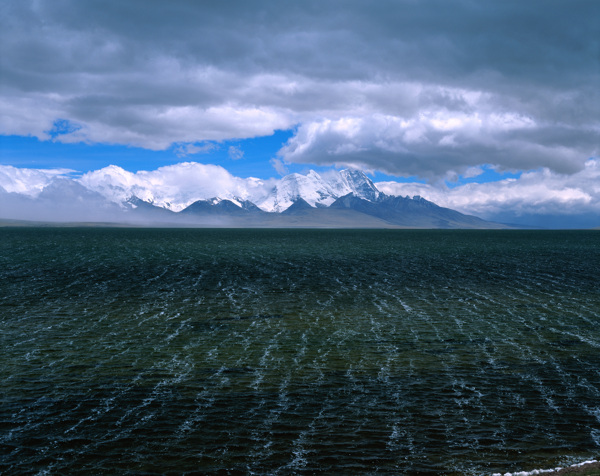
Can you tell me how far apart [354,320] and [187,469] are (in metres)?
28.3

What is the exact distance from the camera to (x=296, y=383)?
2778 centimetres

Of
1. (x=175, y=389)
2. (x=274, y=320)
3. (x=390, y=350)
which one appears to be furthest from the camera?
(x=274, y=320)

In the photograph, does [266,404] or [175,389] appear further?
[175,389]

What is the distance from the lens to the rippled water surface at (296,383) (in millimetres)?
19734

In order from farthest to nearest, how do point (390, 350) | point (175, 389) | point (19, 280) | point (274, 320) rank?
point (19, 280)
point (274, 320)
point (390, 350)
point (175, 389)

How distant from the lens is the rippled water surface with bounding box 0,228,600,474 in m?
19.7

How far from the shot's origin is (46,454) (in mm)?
19547

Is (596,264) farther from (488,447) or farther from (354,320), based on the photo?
(488,447)

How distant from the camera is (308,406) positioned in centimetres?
2441

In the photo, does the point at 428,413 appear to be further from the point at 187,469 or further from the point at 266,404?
the point at 187,469

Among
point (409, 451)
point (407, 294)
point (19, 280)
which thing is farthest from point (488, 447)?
point (19, 280)

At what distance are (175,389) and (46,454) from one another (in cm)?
780

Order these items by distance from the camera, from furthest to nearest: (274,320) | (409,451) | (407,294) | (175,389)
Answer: (407,294) → (274,320) → (175,389) → (409,451)

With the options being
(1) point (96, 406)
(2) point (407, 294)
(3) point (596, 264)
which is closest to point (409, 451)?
(1) point (96, 406)
